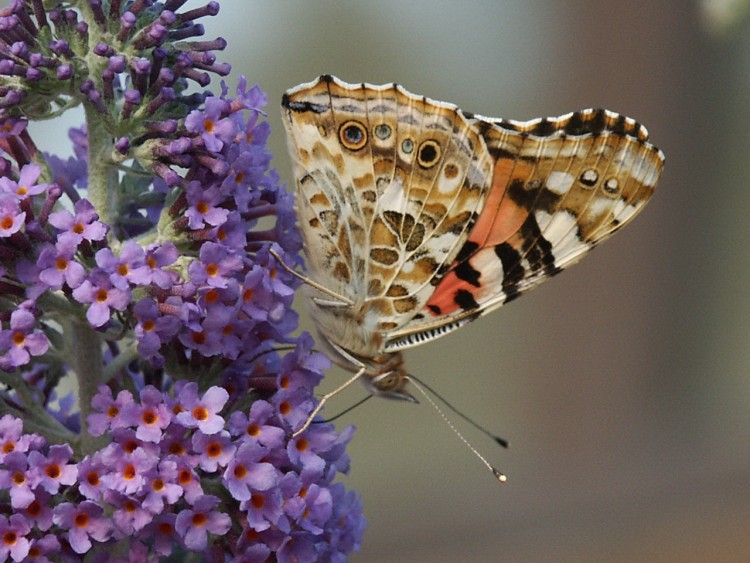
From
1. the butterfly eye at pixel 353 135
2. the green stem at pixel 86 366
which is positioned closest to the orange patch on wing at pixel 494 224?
the butterfly eye at pixel 353 135

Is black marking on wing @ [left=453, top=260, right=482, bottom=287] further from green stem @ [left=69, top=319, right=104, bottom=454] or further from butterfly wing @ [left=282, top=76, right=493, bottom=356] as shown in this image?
green stem @ [left=69, top=319, right=104, bottom=454]

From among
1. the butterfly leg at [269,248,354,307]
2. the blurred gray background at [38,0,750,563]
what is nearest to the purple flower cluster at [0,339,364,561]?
the butterfly leg at [269,248,354,307]

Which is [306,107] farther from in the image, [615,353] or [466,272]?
[615,353]

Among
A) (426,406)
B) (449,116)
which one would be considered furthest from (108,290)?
(426,406)

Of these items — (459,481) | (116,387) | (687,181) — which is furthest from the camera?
(459,481)

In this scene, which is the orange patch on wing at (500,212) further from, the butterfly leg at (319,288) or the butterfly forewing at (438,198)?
the butterfly leg at (319,288)

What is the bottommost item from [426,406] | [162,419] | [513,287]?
[426,406]

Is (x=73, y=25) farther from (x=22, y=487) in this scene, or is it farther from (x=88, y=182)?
(x=22, y=487)

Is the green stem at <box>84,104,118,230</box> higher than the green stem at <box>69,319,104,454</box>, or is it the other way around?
the green stem at <box>84,104,118,230</box>
